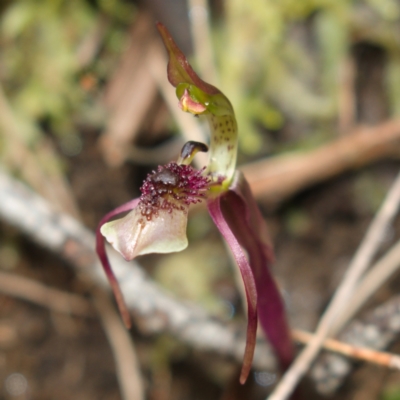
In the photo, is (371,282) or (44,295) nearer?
(371,282)

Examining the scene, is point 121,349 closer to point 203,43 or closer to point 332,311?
point 332,311

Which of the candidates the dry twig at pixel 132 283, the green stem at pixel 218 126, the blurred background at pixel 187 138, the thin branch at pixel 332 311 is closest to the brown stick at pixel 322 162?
the blurred background at pixel 187 138

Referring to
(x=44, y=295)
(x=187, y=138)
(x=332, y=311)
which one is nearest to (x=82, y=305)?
(x=44, y=295)

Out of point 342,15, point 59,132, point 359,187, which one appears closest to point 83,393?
point 59,132

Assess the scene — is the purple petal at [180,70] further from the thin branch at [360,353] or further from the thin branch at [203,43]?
the thin branch at [203,43]

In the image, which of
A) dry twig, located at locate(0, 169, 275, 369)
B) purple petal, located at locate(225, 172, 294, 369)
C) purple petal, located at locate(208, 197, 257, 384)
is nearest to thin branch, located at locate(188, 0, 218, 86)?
dry twig, located at locate(0, 169, 275, 369)

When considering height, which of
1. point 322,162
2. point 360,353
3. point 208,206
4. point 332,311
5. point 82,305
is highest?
point 322,162

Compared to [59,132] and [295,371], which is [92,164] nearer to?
[59,132]

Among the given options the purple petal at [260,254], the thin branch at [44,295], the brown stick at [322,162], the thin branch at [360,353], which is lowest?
the thin branch at [360,353]
